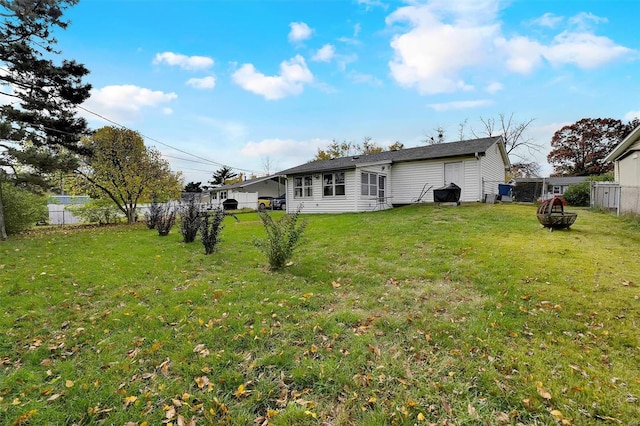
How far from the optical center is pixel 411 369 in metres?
2.89

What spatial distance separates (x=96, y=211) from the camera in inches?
703

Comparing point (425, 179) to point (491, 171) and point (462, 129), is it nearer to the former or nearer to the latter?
point (491, 171)

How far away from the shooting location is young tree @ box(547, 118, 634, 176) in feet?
140

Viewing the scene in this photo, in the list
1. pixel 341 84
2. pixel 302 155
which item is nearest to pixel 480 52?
pixel 341 84

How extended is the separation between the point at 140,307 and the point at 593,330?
19.4 ft

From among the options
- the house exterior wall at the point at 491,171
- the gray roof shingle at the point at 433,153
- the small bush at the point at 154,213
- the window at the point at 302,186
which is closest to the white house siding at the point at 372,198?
the gray roof shingle at the point at 433,153

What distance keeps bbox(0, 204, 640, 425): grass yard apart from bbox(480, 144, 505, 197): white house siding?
1017cm

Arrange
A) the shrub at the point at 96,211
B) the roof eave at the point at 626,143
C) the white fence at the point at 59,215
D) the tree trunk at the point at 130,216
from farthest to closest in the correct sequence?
the white fence at the point at 59,215, the shrub at the point at 96,211, the tree trunk at the point at 130,216, the roof eave at the point at 626,143

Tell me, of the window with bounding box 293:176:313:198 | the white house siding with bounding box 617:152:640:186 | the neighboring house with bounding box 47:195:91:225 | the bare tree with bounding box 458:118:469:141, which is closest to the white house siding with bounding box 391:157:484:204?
the window with bounding box 293:176:313:198

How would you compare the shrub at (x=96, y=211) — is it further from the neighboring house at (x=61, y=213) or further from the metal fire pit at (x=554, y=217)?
the metal fire pit at (x=554, y=217)

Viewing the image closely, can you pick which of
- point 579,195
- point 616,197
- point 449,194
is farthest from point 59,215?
point 579,195

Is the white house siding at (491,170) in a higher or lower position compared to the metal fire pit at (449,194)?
higher

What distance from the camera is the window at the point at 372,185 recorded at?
54.4 ft

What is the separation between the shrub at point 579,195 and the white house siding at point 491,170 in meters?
6.34
